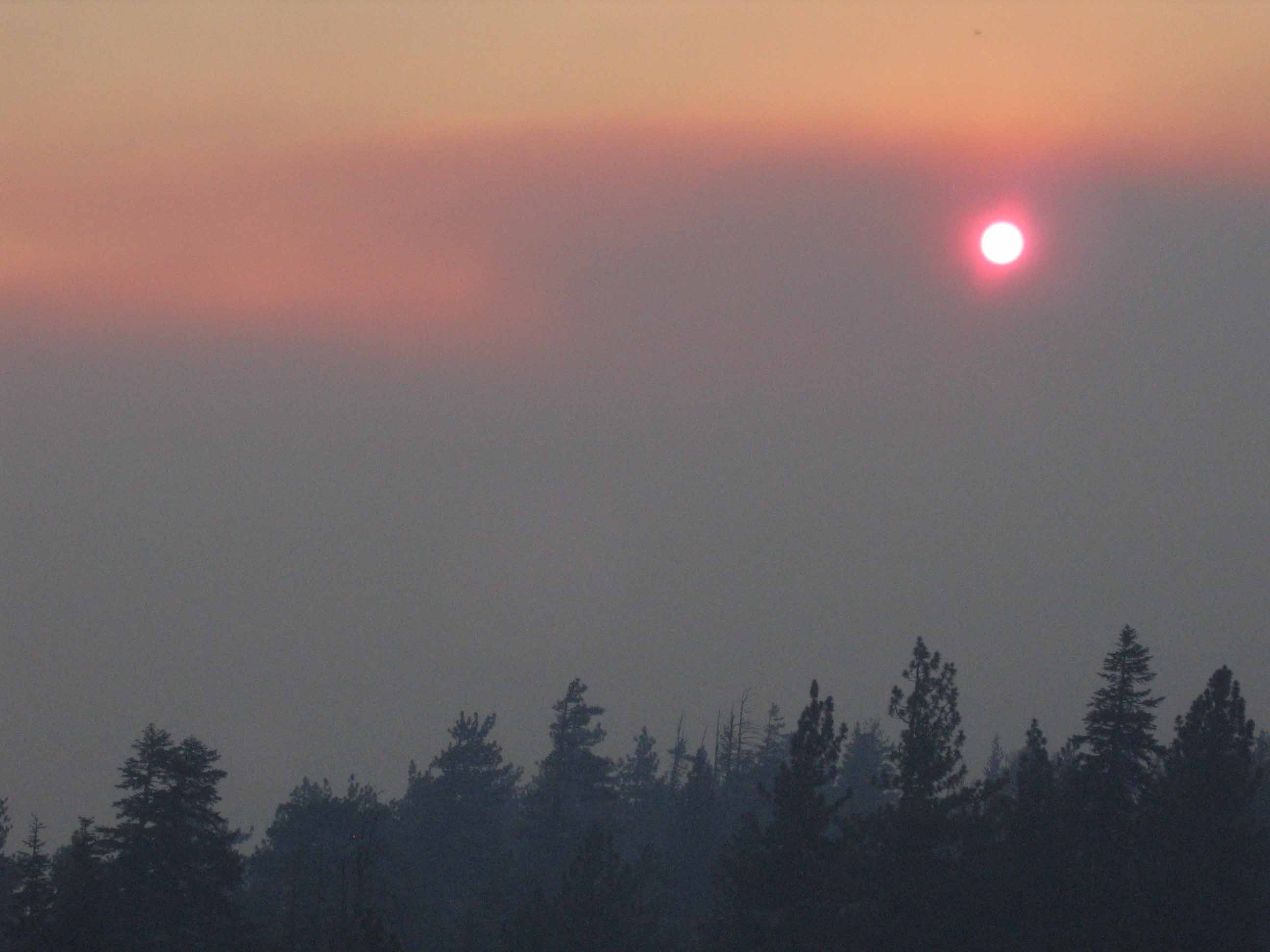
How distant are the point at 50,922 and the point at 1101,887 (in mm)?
38563

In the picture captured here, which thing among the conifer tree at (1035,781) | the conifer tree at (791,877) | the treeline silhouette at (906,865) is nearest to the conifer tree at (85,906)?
the treeline silhouette at (906,865)

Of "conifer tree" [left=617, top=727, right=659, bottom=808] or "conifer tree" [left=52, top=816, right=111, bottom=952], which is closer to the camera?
"conifer tree" [left=52, top=816, right=111, bottom=952]

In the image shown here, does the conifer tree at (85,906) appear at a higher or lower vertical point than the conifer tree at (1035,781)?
lower

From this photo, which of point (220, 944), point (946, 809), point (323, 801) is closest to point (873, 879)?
point (946, 809)

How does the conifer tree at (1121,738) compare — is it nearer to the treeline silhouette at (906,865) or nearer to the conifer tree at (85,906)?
the treeline silhouette at (906,865)

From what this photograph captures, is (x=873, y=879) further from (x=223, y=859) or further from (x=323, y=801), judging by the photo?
(x=323, y=801)

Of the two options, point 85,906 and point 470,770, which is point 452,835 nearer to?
point 470,770

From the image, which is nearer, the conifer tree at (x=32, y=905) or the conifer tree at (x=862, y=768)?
the conifer tree at (x=32, y=905)

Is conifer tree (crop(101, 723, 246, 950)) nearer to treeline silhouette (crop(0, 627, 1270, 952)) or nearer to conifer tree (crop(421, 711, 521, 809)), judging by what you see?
treeline silhouette (crop(0, 627, 1270, 952))

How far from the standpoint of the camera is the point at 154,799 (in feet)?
195

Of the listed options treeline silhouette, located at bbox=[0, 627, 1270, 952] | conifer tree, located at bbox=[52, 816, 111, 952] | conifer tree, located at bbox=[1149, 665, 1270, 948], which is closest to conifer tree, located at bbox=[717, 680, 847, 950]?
treeline silhouette, located at bbox=[0, 627, 1270, 952]

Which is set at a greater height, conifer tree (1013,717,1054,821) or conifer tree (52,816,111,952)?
conifer tree (1013,717,1054,821)

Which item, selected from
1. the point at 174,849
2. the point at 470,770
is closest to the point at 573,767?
the point at 470,770

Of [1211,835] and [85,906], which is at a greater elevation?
[1211,835]
